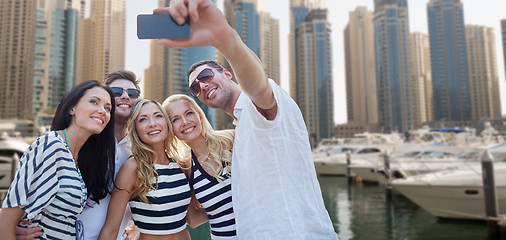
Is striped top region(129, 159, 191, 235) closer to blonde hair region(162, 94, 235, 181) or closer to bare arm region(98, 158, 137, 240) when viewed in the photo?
bare arm region(98, 158, 137, 240)

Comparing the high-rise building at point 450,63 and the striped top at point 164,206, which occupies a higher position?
the high-rise building at point 450,63

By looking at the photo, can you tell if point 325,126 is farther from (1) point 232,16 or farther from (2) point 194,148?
(2) point 194,148

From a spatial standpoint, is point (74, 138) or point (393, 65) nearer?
point (74, 138)

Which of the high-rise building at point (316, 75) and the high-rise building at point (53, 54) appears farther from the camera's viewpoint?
the high-rise building at point (316, 75)

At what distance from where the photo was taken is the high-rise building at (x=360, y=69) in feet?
372

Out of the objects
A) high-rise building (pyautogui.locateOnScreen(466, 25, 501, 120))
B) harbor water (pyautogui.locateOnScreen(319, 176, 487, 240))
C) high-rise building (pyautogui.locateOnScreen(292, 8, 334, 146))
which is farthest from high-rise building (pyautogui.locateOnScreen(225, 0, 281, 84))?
harbor water (pyautogui.locateOnScreen(319, 176, 487, 240))

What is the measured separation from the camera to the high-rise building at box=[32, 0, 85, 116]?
3098 inches

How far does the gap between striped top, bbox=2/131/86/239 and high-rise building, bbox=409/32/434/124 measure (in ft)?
349

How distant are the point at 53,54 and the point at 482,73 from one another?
12330cm

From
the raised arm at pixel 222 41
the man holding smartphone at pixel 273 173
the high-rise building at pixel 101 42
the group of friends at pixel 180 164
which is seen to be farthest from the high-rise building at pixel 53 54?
the raised arm at pixel 222 41

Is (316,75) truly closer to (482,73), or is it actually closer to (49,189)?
(482,73)

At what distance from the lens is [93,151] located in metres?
2.28

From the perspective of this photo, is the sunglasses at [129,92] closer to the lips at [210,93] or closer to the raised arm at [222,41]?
the lips at [210,93]

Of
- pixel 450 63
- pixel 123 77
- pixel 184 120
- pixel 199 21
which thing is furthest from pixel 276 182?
pixel 450 63
